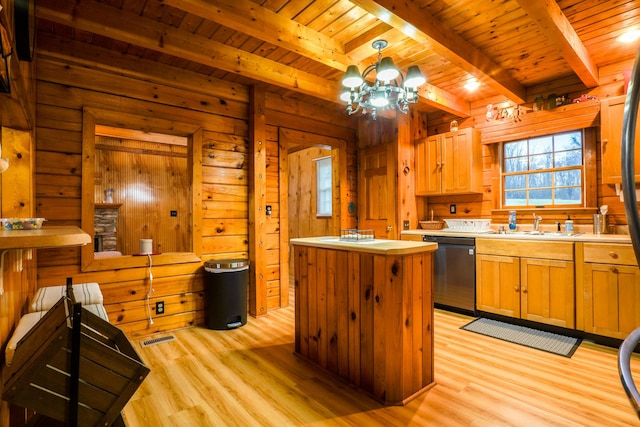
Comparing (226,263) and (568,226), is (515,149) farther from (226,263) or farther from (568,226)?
(226,263)

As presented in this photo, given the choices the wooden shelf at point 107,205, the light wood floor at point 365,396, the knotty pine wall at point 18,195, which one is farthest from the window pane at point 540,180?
the wooden shelf at point 107,205

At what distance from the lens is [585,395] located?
2053mm

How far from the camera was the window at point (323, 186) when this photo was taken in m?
5.59

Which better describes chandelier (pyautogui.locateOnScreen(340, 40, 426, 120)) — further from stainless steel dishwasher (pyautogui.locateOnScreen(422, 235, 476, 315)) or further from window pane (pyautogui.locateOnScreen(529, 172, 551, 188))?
window pane (pyautogui.locateOnScreen(529, 172, 551, 188))

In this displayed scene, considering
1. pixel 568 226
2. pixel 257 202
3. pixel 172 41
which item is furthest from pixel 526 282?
pixel 172 41

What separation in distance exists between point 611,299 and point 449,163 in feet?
7.08

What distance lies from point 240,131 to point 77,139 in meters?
1.55

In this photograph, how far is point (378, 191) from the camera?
4.61 m

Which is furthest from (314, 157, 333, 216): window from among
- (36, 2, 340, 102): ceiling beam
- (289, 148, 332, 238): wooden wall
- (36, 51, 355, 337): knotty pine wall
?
(36, 2, 340, 102): ceiling beam

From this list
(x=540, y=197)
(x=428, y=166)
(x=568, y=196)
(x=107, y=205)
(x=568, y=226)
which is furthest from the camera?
(x=107, y=205)

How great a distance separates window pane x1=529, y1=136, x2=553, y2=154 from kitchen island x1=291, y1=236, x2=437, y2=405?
2.68 metres

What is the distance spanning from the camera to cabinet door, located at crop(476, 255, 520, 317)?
3.34 m

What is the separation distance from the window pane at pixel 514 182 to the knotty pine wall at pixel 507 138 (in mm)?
104

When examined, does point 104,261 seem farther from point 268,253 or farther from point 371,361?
point 371,361
